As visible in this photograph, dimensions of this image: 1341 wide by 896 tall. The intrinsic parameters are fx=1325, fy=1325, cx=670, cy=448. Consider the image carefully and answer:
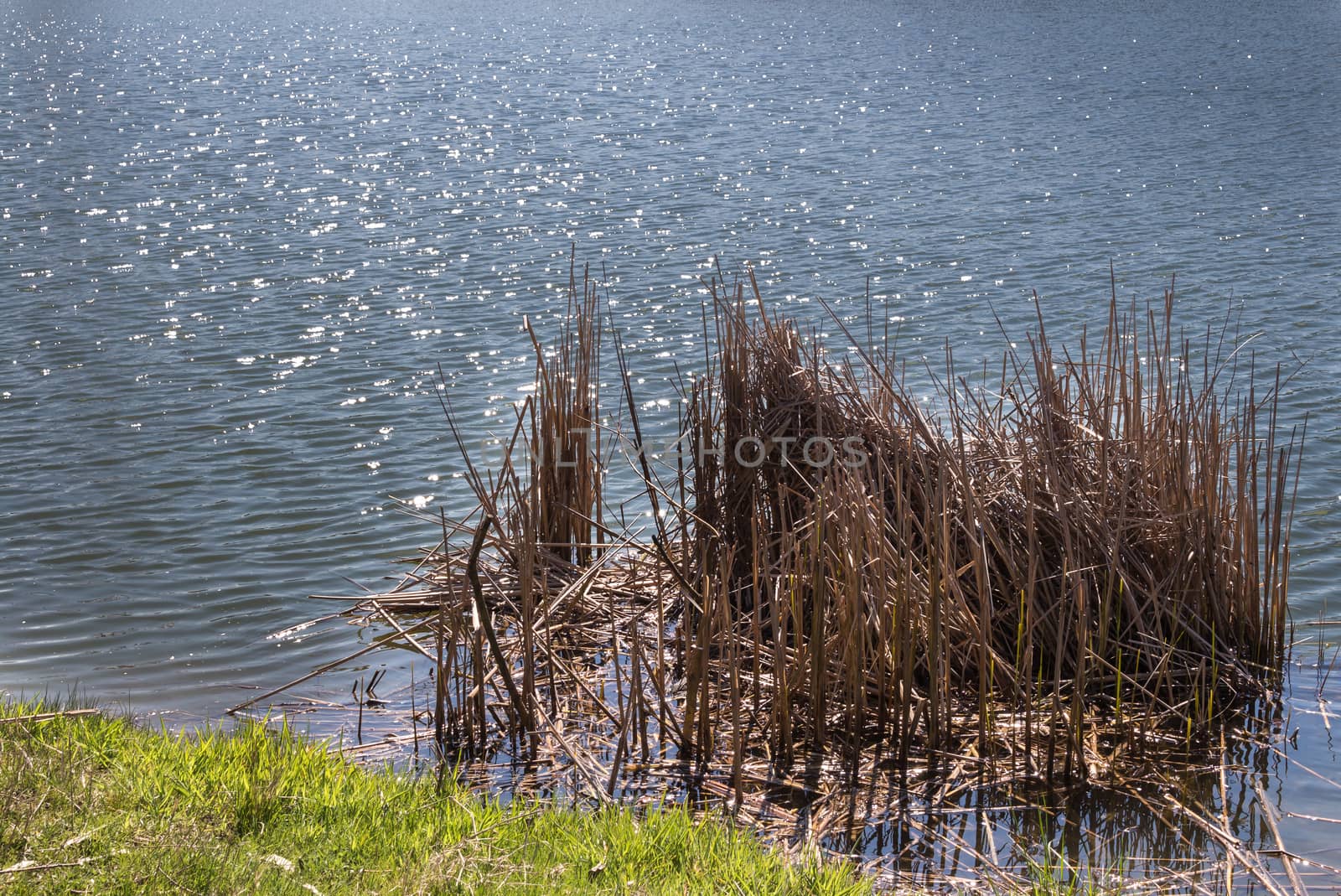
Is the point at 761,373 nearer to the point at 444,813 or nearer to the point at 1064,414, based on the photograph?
the point at 1064,414

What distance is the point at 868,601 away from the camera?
4.85 m

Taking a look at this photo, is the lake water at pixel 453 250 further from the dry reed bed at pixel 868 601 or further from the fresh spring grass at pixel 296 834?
the fresh spring grass at pixel 296 834

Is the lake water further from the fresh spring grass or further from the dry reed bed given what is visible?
the fresh spring grass

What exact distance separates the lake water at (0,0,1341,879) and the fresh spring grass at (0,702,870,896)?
1.42 metres

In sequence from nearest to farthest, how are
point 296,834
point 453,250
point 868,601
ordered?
point 296,834 < point 868,601 < point 453,250

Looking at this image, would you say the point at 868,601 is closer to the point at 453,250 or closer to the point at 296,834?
the point at 296,834

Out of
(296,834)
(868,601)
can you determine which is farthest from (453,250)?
(296,834)

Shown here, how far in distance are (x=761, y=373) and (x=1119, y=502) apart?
1.58m

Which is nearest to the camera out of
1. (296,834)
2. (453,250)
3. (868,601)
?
(296,834)

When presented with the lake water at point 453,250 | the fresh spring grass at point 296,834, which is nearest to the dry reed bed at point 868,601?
the fresh spring grass at point 296,834

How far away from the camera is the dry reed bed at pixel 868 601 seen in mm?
4598

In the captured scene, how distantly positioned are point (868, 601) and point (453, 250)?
9.68 metres

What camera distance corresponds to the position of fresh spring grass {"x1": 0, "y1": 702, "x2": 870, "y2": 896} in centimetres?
341

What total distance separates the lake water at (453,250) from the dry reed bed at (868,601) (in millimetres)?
616
